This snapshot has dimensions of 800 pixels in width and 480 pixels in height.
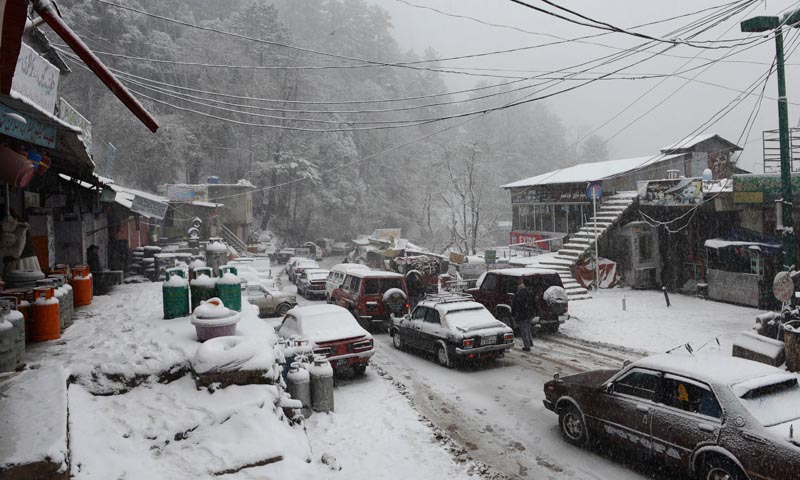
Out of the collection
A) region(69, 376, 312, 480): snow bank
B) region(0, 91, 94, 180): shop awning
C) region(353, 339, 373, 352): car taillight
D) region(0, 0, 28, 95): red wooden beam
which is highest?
region(0, 91, 94, 180): shop awning

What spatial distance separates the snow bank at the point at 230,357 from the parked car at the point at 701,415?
194 inches

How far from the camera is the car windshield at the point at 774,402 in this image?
222 inches

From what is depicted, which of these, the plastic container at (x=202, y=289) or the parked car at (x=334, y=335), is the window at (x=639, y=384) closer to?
the parked car at (x=334, y=335)

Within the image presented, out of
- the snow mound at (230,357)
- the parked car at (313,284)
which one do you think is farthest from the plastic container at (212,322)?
the parked car at (313,284)

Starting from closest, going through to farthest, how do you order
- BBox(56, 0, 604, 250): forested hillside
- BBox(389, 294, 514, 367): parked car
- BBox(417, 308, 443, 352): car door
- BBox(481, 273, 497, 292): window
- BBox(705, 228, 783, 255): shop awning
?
BBox(389, 294, 514, 367): parked car < BBox(417, 308, 443, 352): car door < BBox(481, 273, 497, 292): window < BBox(705, 228, 783, 255): shop awning < BBox(56, 0, 604, 250): forested hillside

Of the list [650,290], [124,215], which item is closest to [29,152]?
[124,215]

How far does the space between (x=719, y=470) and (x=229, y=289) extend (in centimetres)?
731

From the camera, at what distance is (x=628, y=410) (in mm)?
6914

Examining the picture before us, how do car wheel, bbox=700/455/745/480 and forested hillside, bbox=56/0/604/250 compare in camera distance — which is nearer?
car wheel, bbox=700/455/745/480

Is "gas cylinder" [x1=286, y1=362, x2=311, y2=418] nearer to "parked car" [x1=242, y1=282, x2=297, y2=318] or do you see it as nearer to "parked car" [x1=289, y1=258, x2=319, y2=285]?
"parked car" [x1=242, y1=282, x2=297, y2=318]

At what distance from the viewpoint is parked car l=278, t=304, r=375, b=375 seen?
10750mm

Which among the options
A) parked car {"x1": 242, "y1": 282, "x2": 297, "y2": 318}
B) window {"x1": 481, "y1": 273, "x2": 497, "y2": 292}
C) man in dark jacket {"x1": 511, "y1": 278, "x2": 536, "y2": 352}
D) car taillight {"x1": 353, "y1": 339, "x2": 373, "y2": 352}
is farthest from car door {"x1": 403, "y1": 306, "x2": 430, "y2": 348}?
parked car {"x1": 242, "y1": 282, "x2": 297, "y2": 318}

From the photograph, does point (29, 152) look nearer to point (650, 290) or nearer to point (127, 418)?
point (127, 418)

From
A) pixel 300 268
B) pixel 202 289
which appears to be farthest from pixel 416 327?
pixel 300 268
